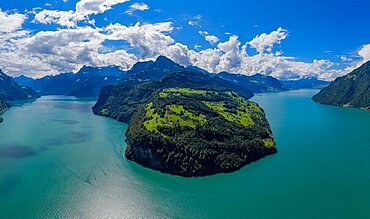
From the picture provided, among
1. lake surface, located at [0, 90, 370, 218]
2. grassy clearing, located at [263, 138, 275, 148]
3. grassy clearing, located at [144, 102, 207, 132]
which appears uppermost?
grassy clearing, located at [144, 102, 207, 132]

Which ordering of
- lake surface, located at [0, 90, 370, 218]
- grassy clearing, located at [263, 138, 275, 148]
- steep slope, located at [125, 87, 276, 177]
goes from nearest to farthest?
lake surface, located at [0, 90, 370, 218], steep slope, located at [125, 87, 276, 177], grassy clearing, located at [263, 138, 275, 148]

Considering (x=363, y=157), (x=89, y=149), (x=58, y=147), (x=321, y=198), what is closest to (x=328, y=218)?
(x=321, y=198)

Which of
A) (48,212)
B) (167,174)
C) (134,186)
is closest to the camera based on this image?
(48,212)

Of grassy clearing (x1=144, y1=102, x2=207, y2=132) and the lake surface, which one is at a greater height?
grassy clearing (x1=144, y1=102, x2=207, y2=132)

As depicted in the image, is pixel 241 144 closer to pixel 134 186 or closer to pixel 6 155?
pixel 134 186

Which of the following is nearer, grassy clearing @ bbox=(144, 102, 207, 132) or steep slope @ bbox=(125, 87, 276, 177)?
steep slope @ bbox=(125, 87, 276, 177)

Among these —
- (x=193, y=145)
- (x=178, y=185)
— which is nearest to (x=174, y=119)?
(x=193, y=145)

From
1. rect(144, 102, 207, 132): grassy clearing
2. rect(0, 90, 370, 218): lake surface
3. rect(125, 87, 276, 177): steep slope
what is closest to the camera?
rect(0, 90, 370, 218): lake surface

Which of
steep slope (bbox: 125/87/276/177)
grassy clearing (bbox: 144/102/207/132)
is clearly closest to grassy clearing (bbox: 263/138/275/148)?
steep slope (bbox: 125/87/276/177)

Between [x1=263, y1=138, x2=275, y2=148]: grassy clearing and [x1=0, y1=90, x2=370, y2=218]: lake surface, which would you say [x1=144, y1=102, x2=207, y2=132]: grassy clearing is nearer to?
[x1=0, y1=90, x2=370, y2=218]: lake surface
